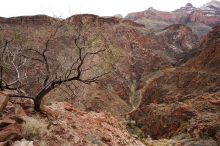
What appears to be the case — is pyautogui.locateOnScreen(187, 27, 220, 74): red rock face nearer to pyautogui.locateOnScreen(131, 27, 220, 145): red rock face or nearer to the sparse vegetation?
pyautogui.locateOnScreen(131, 27, 220, 145): red rock face

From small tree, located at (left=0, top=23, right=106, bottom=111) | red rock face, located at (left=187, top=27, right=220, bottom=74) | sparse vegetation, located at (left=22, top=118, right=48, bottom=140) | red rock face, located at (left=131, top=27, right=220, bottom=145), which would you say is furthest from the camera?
red rock face, located at (left=187, top=27, right=220, bottom=74)

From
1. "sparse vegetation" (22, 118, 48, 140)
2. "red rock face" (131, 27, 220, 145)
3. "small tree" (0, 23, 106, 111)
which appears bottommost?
"red rock face" (131, 27, 220, 145)

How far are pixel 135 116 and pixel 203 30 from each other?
125m

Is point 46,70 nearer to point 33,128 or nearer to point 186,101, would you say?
point 33,128

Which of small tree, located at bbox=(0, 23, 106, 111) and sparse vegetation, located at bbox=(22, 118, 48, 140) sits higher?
small tree, located at bbox=(0, 23, 106, 111)

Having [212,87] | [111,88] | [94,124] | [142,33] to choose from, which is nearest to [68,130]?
[94,124]

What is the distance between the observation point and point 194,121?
105 feet

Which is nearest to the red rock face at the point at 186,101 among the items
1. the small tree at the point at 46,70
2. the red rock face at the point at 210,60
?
the red rock face at the point at 210,60

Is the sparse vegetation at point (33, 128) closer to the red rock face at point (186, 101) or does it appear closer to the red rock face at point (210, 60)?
the red rock face at point (186, 101)

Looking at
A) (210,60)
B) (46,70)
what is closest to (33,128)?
(46,70)

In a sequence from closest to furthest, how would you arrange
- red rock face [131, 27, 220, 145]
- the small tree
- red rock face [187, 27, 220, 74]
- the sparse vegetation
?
the sparse vegetation, the small tree, red rock face [131, 27, 220, 145], red rock face [187, 27, 220, 74]

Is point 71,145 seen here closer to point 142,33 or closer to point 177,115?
point 177,115

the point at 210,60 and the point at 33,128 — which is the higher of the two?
the point at 33,128

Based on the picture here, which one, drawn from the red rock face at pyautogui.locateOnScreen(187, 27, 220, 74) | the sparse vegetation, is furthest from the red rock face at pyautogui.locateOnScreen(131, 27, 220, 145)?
the sparse vegetation
